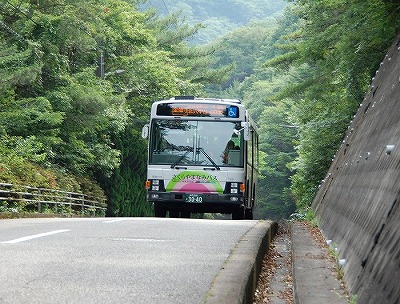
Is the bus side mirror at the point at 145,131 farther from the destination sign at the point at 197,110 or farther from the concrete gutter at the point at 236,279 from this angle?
the concrete gutter at the point at 236,279

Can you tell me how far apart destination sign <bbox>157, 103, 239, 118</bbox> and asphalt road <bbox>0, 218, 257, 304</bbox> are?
11.5 metres

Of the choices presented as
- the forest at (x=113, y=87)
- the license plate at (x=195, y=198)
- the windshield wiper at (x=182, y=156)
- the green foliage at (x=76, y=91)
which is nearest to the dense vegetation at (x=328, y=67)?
the forest at (x=113, y=87)

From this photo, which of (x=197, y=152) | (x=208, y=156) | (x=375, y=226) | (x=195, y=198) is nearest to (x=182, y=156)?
(x=197, y=152)

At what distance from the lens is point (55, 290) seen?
7664 millimetres

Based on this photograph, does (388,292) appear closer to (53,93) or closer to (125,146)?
(53,93)

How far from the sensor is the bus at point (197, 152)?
2628 centimetres

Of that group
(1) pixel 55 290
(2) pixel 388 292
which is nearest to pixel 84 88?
(1) pixel 55 290

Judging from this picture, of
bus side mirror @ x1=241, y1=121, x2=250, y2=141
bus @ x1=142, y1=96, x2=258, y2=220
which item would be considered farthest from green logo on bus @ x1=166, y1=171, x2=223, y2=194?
bus side mirror @ x1=241, y1=121, x2=250, y2=141

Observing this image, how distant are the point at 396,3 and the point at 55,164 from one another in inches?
964

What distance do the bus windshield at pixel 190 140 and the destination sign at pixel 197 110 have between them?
0.76ft

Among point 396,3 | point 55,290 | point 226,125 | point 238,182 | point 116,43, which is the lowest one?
point 55,290

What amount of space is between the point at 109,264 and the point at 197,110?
1705 centimetres

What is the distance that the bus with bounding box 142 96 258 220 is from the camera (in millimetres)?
26281

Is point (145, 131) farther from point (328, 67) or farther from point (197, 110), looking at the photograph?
point (328, 67)
